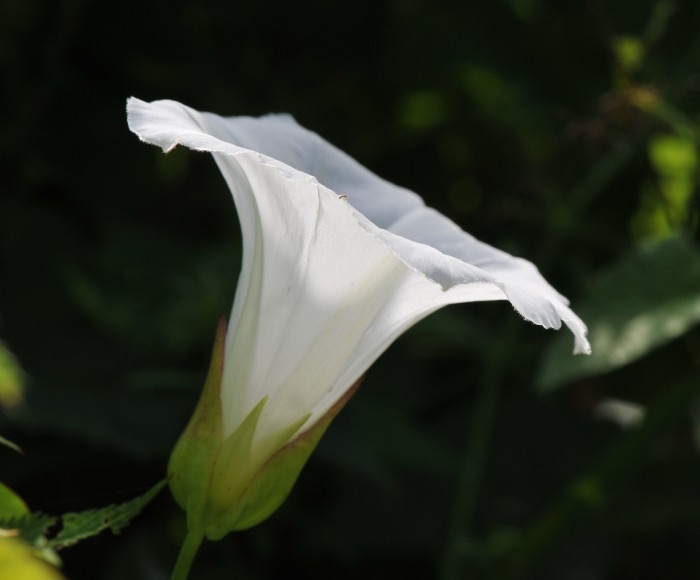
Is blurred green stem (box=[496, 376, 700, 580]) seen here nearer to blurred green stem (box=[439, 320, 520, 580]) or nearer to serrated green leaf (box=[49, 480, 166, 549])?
blurred green stem (box=[439, 320, 520, 580])

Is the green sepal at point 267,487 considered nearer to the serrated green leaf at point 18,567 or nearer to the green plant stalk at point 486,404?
the serrated green leaf at point 18,567

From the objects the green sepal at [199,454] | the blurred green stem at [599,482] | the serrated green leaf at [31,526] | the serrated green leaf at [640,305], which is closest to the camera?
the serrated green leaf at [31,526]

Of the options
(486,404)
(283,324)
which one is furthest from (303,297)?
(486,404)

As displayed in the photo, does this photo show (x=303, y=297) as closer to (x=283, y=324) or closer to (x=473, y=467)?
(x=283, y=324)

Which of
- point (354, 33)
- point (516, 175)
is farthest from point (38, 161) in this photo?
point (516, 175)

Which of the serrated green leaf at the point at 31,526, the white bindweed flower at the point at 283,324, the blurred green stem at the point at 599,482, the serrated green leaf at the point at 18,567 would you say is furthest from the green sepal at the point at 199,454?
the blurred green stem at the point at 599,482

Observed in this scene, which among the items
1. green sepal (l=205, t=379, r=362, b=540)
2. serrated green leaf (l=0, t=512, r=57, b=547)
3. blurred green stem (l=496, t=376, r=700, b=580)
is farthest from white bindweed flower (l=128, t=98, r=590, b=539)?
blurred green stem (l=496, t=376, r=700, b=580)
